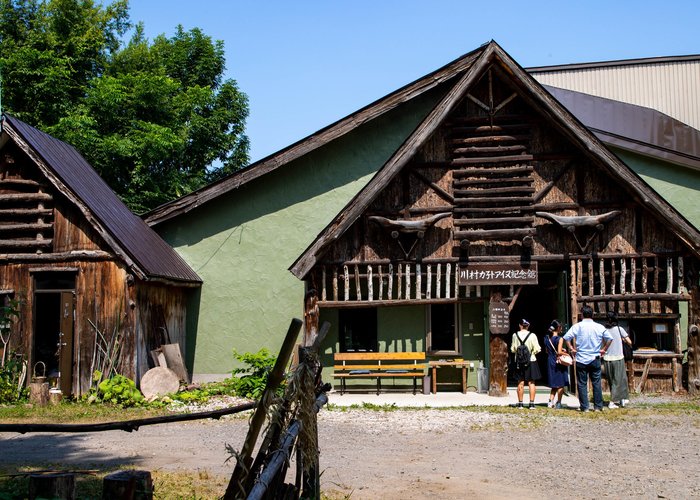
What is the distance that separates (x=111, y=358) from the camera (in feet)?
53.1

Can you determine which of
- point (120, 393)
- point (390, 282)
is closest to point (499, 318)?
point (390, 282)

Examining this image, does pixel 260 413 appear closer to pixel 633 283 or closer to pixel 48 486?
pixel 48 486

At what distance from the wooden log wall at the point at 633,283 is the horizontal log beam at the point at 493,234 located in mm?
1275

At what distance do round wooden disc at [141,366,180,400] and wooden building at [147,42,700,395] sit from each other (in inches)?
113

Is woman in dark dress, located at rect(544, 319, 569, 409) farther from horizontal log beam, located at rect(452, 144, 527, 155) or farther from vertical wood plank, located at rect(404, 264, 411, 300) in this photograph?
horizontal log beam, located at rect(452, 144, 527, 155)

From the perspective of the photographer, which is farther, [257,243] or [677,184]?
[677,184]

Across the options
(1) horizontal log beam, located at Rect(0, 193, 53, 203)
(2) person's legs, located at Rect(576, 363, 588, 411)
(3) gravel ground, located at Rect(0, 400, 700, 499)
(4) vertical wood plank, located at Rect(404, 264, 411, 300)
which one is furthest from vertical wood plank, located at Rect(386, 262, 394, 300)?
(1) horizontal log beam, located at Rect(0, 193, 53, 203)

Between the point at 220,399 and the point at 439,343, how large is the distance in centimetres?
552

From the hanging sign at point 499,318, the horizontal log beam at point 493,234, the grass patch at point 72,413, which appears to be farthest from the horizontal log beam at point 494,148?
the grass patch at point 72,413

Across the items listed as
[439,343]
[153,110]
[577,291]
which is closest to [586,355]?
[577,291]

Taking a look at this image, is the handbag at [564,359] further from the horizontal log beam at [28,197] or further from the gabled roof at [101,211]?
the horizontal log beam at [28,197]

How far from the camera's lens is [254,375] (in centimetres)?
1712

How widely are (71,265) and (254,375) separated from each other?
4.66 metres

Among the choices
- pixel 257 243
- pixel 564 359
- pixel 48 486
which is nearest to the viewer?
pixel 48 486
